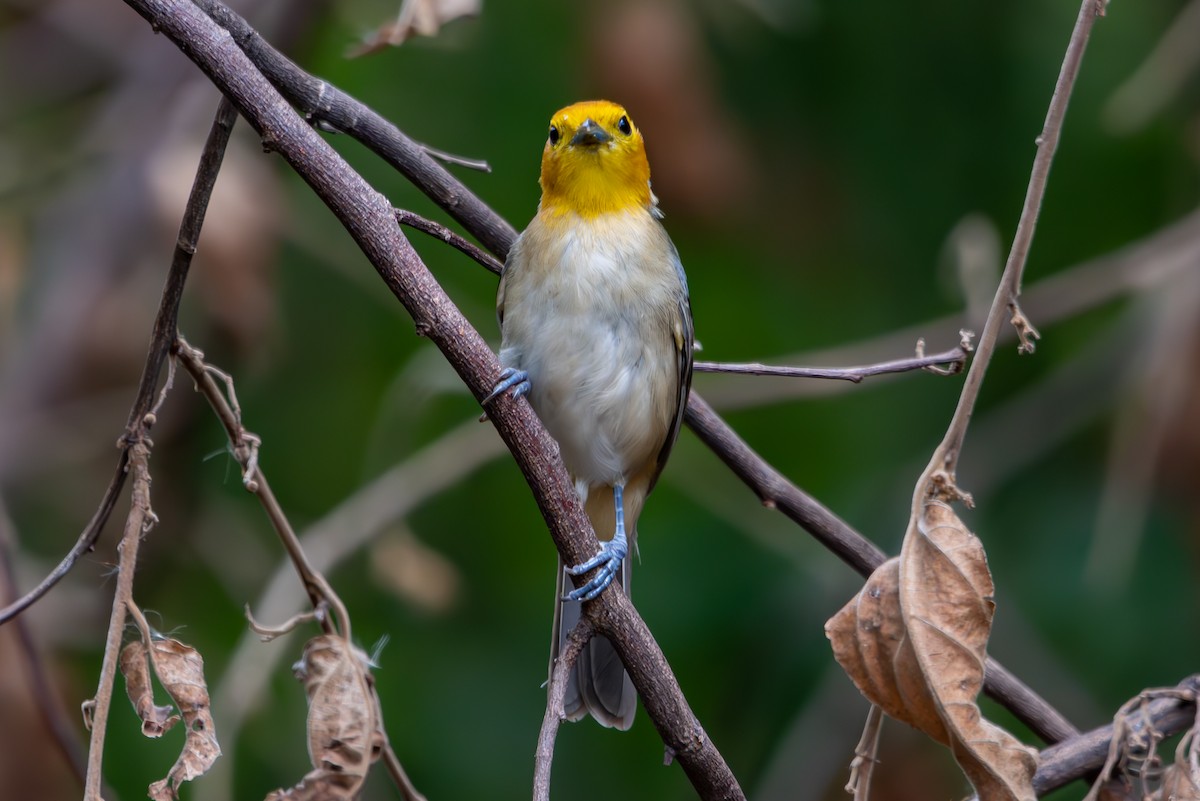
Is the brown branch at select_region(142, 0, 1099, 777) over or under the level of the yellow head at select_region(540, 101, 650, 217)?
under

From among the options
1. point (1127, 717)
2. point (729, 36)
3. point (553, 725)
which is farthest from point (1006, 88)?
point (553, 725)

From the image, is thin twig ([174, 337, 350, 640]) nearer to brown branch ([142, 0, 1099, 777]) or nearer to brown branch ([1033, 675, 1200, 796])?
brown branch ([142, 0, 1099, 777])

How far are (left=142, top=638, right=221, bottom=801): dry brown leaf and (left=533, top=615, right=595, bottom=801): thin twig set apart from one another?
450 millimetres

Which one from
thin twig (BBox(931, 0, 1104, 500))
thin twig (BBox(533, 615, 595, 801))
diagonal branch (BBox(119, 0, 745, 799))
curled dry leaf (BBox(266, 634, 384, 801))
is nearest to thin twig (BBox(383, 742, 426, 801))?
A: curled dry leaf (BBox(266, 634, 384, 801))

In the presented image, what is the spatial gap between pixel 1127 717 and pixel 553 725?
0.97m

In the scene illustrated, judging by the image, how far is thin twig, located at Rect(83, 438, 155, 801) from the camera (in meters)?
1.83

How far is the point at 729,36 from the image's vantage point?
227 inches

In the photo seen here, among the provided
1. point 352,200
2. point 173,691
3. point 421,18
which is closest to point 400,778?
point 173,691

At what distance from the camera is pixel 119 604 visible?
1938 mm

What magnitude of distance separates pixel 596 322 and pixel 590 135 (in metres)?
0.51

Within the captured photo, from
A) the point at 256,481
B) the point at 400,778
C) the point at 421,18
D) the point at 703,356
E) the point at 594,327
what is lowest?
the point at 400,778

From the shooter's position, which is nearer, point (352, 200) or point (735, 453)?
point (352, 200)

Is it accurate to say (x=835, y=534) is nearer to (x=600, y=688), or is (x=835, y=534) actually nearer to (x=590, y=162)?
(x=600, y=688)

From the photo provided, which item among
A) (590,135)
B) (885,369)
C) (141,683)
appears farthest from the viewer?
(590,135)
